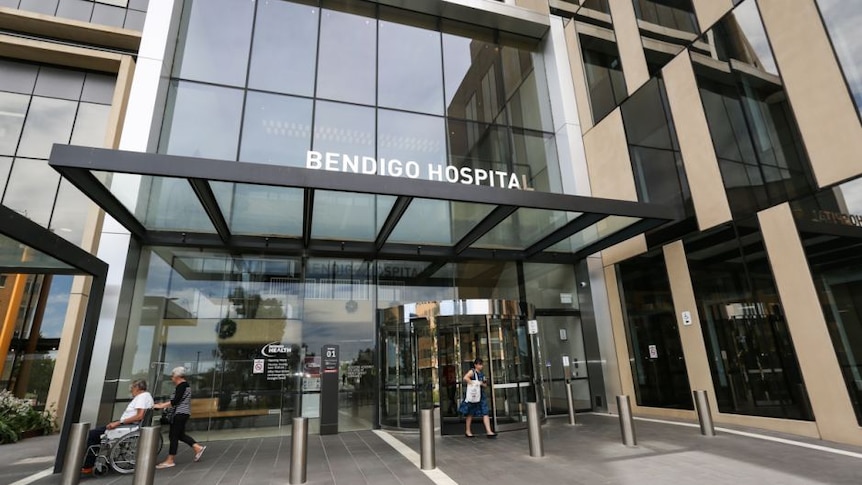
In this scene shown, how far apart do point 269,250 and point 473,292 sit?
18.2ft

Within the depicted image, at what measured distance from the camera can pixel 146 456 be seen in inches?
198

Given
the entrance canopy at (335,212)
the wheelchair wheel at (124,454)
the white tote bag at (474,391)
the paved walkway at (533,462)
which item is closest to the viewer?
the paved walkway at (533,462)

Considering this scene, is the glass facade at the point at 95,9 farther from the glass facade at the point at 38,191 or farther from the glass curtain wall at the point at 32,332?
the glass curtain wall at the point at 32,332

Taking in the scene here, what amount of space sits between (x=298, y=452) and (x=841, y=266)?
9.07 metres

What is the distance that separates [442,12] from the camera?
13992 mm

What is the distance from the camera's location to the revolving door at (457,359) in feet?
30.4

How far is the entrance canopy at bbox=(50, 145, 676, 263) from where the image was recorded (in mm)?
6301

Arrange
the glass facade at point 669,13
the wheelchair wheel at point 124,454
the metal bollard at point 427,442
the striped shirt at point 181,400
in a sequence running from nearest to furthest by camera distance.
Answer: the metal bollard at point 427,442, the wheelchair wheel at point 124,454, the striped shirt at point 181,400, the glass facade at point 669,13

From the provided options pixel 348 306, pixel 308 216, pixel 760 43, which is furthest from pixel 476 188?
pixel 760 43

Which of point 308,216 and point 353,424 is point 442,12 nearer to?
point 308,216

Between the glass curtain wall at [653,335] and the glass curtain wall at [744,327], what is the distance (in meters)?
0.81

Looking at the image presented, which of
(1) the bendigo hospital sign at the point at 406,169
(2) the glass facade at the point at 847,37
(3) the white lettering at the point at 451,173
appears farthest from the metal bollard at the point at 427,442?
(2) the glass facade at the point at 847,37

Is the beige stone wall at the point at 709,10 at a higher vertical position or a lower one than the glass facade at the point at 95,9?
lower

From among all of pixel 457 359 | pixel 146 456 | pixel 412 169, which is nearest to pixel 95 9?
pixel 412 169
